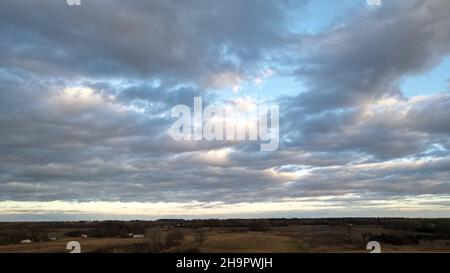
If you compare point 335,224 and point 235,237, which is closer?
point 235,237

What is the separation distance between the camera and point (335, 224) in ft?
71.6

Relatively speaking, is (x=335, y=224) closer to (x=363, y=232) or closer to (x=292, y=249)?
(x=363, y=232)

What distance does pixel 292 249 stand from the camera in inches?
641

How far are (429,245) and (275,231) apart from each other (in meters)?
6.36
